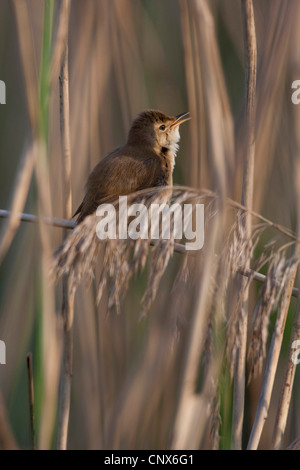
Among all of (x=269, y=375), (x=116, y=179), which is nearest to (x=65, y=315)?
(x=269, y=375)

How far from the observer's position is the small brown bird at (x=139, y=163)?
223 cm

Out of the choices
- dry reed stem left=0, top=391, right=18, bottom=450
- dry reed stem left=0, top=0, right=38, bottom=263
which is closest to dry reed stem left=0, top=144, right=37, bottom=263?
dry reed stem left=0, top=0, right=38, bottom=263

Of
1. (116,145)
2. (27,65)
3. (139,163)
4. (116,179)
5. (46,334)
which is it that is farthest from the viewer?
(116,145)

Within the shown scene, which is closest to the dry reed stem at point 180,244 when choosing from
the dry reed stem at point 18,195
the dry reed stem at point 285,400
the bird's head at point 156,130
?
the dry reed stem at point 18,195

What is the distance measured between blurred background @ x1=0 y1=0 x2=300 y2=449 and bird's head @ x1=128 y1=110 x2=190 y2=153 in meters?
0.04

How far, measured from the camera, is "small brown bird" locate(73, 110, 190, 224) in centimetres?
223

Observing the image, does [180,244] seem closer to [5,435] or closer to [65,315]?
[65,315]

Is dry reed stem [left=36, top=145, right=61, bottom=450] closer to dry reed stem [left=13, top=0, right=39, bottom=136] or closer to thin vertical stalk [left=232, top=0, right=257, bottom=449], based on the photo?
dry reed stem [left=13, top=0, right=39, bottom=136]

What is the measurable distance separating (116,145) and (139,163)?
20 centimetres

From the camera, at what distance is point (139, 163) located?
2455 mm

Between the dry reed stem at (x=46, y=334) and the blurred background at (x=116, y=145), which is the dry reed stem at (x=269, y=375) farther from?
the dry reed stem at (x=46, y=334)

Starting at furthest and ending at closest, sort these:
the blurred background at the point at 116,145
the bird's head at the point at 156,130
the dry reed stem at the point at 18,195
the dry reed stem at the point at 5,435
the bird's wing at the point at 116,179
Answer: the bird's head at the point at 156,130, the bird's wing at the point at 116,179, the blurred background at the point at 116,145, the dry reed stem at the point at 18,195, the dry reed stem at the point at 5,435
